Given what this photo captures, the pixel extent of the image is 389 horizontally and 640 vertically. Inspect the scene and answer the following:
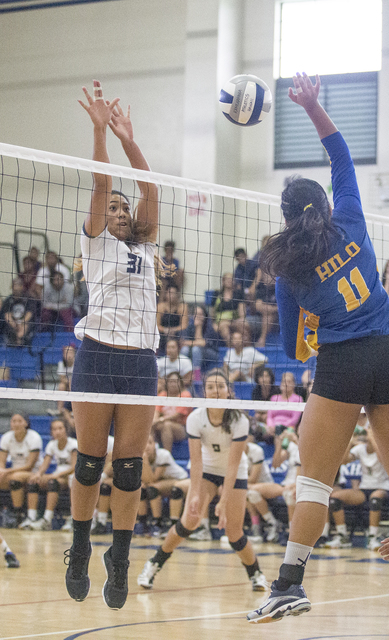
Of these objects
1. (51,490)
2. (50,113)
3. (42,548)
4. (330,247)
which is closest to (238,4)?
(50,113)

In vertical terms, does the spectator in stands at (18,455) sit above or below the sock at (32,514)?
above

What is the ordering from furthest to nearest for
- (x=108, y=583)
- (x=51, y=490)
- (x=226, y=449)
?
(x=51, y=490), (x=226, y=449), (x=108, y=583)

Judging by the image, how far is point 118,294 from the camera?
3756mm

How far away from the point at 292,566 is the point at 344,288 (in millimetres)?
1122

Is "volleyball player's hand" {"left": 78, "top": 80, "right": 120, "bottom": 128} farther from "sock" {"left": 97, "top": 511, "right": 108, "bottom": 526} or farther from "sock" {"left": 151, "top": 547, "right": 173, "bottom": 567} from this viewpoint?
"sock" {"left": 97, "top": 511, "right": 108, "bottom": 526}

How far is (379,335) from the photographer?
9.73 ft

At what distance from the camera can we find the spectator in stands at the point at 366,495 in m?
7.80

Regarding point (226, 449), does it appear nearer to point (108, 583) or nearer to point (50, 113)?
point (108, 583)

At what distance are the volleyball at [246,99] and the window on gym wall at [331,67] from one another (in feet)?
25.2

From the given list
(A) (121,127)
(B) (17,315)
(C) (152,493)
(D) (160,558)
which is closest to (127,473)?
(A) (121,127)

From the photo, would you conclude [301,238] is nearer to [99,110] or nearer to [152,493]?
[99,110]

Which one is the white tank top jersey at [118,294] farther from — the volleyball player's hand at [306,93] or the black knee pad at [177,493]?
the black knee pad at [177,493]

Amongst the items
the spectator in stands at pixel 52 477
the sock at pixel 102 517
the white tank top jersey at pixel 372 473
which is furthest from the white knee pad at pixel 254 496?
the spectator in stands at pixel 52 477

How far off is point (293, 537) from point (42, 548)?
17.0 ft
